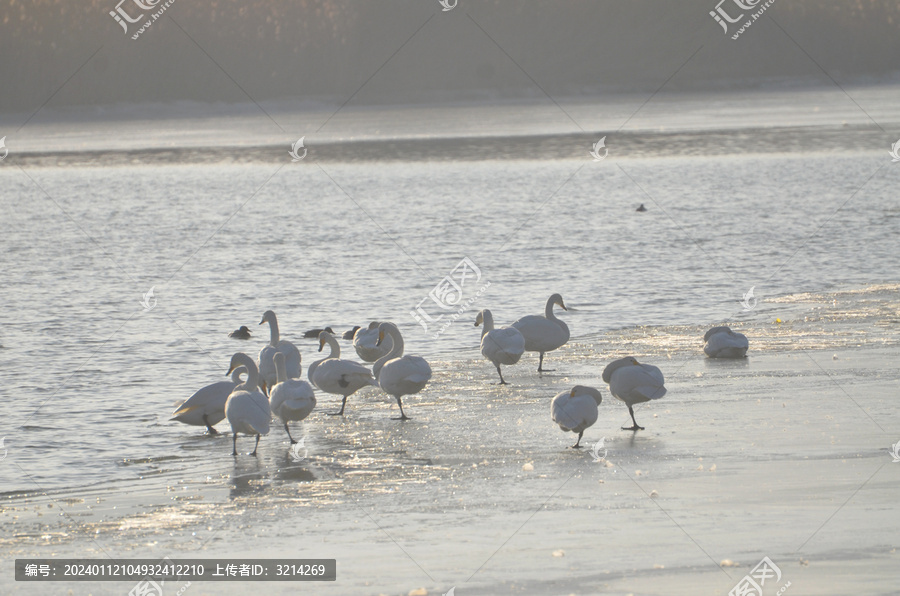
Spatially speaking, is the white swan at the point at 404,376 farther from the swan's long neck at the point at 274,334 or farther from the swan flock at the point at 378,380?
the swan's long neck at the point at 274,334

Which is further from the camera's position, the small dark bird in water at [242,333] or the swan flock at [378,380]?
the small dark bird in water at [242,333]

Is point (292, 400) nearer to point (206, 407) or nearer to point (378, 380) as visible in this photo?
point (206, 407)

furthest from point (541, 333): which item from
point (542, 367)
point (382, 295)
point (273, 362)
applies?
point (382, 295)

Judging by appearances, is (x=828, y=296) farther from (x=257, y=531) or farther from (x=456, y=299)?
(x=257, y=531)

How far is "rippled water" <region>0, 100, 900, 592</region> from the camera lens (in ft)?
33.8

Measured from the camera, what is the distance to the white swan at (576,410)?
32.0 ft

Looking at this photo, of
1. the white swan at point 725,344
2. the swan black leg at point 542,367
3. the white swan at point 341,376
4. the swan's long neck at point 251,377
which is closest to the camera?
the swan's long neck at point 251,377

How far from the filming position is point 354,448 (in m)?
10.5

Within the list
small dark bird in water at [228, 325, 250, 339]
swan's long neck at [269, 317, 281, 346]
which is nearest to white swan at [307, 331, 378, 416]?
swan's long neck at [269, 317, 281, 346]

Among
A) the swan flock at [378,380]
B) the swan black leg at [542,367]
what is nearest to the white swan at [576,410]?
the swan flock at [378,380]

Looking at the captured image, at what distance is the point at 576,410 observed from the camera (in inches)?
384

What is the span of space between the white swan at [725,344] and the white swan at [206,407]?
553cm

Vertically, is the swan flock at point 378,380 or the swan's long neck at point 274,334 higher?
the swan's long neck at point 274,334

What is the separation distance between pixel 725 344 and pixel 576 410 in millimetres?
4205
